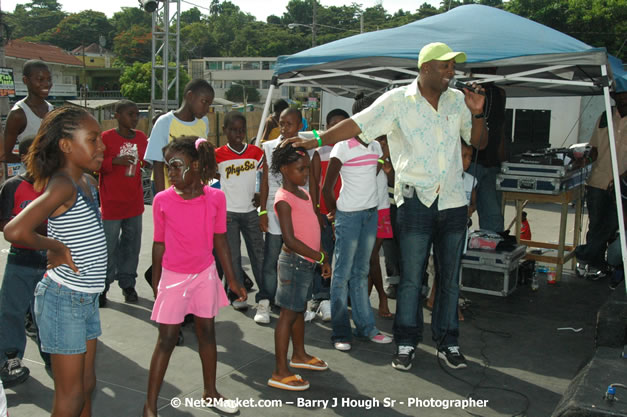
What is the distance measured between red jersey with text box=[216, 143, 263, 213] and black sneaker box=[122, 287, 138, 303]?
1317mm

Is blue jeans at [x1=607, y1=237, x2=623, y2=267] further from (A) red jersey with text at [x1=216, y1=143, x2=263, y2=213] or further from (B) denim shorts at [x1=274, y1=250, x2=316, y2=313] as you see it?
(B) denim shorts at [x1=274, y1=250, x2=316, y2=313]

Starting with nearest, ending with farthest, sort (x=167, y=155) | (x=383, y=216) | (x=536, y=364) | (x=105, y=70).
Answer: (x=167, y=155)
(x=536, y=364)
(x=383, y=216)
(x=105, y=70)

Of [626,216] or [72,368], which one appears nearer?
[72,368]

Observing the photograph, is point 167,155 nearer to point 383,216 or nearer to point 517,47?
point 383,216

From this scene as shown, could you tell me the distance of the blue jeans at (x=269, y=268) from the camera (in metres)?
5.64

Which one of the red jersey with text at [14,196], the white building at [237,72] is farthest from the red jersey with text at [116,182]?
the white building at [237,72]

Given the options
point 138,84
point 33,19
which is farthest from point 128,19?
point 138,84

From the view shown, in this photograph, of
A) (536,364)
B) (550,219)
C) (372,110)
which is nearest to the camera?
(372,110)

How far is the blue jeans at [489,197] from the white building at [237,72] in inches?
3550

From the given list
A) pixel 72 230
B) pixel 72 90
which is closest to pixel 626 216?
pixel 72 230

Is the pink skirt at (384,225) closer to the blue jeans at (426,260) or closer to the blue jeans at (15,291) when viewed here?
the blue jeans at (426,260)

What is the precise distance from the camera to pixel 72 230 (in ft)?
9.91

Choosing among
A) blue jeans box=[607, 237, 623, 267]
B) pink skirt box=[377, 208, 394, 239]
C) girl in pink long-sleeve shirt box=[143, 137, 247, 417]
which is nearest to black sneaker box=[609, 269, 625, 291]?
blue jeans box=[607, 237, 623, 267]

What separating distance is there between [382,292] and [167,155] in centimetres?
270
